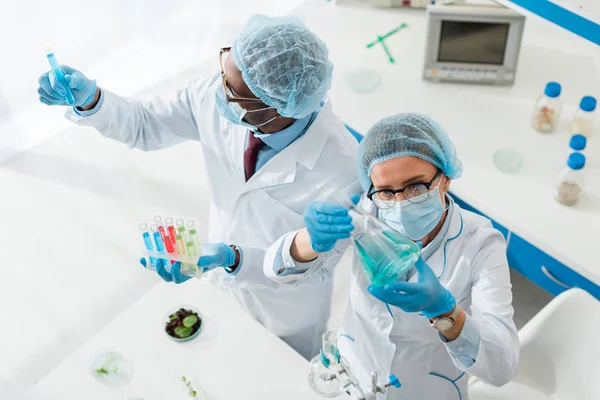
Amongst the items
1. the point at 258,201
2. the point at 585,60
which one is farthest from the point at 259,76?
the point at 585,60

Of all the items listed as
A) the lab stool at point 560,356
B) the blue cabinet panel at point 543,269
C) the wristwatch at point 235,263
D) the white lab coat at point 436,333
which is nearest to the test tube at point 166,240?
the wristwatch at point 235,263

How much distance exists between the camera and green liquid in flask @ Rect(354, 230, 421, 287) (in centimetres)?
150

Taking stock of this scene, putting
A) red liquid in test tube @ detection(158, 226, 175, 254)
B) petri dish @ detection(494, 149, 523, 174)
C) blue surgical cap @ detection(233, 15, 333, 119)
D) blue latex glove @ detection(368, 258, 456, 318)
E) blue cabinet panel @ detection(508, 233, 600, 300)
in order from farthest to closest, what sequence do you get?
1. petri dish @ detection(494, 149, 523, 174)
2. blue cabinet panel @ detection(508, 233, 600, 300)
3. red liquid in test tube @ detection(158, 226, 175, 254)
4. blue surgical cap @ detection(233, 15, 333, 119)
5. blue latex glove @ detection(368, 258, 456, 318)

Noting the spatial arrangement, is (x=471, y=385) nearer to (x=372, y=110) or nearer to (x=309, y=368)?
(x=309, y=368)

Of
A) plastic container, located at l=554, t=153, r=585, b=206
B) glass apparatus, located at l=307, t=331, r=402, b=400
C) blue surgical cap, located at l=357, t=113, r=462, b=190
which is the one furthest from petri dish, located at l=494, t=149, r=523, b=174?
glass apparatus, located at l=307, t=331, r=402, b=400

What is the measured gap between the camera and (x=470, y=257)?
65.1 inches

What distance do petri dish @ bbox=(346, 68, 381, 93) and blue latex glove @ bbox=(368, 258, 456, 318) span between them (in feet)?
4.71

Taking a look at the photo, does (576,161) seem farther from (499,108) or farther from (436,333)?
(436,333)

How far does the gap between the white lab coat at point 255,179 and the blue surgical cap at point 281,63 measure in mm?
144

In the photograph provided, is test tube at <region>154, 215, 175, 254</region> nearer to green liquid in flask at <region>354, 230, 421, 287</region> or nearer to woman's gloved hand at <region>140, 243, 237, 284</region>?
woman's gloved hand at <region>140, 243, 237, 284</region>

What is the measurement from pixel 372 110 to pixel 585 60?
0.93 m

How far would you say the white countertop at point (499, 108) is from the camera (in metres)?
2.35

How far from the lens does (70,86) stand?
75.9 inches

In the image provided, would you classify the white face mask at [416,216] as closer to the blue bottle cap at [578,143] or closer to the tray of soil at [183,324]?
the tray of soil at [183,324]
